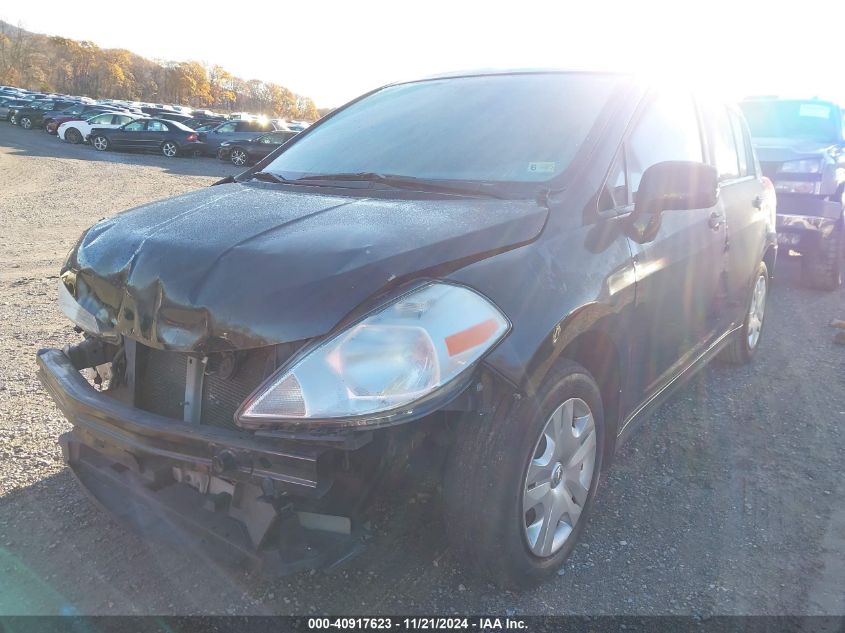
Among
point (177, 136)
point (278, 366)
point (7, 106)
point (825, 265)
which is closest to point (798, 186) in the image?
Result: point (825, 265)

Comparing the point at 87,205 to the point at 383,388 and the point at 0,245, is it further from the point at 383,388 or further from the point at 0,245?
the point at 383,388

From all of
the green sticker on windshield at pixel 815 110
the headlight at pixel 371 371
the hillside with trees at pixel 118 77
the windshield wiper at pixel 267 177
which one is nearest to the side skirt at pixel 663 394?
the headlight at pixel 371 371

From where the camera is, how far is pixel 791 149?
7031 millimetres

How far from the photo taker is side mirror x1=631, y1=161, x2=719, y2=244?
2543mm

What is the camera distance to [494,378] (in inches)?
78.0

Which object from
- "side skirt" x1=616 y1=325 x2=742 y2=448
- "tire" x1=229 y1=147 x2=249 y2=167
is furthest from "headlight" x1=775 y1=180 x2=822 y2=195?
"tire" x1=229 y1=147 x2=249 y2=167

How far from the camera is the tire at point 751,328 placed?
462cm

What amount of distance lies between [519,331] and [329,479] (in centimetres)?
70

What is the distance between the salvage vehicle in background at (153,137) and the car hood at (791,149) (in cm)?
2108

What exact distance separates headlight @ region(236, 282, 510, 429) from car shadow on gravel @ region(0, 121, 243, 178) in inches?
704

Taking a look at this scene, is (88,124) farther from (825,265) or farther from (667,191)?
(667,191)

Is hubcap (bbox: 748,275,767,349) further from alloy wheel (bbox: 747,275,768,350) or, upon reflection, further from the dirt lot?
the dirt lot

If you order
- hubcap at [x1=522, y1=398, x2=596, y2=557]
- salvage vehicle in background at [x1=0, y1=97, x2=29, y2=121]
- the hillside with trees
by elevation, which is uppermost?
the hillside with trees

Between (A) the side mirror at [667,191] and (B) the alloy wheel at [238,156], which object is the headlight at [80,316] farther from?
(B) the alloy wheel at [238,156]
